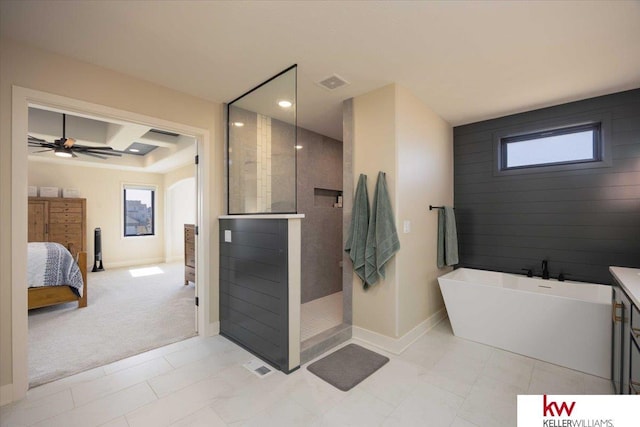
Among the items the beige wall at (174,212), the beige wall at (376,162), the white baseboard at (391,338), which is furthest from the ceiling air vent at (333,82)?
the beige wall at (174,212)

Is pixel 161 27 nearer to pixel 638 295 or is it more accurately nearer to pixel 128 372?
pixel 128 372

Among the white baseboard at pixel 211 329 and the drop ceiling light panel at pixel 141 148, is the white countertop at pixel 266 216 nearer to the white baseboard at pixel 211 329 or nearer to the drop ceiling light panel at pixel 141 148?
the white baseboard at pixel 211 329

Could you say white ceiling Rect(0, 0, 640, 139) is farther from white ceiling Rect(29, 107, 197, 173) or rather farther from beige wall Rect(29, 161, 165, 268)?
beige wall Rect(29, 161, 165, 268)

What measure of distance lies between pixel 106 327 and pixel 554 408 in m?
4.12

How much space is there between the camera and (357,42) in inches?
76.1

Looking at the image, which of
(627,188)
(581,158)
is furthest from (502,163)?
(627,188)

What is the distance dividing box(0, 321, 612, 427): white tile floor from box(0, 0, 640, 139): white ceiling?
8.16 ft

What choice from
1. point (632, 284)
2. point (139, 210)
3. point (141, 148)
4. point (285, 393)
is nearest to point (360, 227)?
point (285, 393)

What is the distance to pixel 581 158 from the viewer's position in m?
2.89

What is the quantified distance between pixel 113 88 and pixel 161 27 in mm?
876

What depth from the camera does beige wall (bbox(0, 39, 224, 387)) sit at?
1845 mm

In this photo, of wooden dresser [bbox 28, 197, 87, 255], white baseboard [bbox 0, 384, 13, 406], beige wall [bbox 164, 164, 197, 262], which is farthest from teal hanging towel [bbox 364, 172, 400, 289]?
wooden dresser [bbox 28, 197, 87, 255]

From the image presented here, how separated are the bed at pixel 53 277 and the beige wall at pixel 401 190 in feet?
12.4

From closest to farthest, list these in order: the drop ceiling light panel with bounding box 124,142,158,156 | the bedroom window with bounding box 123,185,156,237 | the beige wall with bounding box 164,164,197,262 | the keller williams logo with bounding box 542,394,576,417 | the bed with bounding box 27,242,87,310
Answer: the keller williams logo with bounding box 542,394,576,417, the bed with bounding box 27,242,87,310, the drop ceiling light panel with bounding box 124,142,158,156, the bedroom window with bounding box 123,185,156,237, the beige wall with bounding box 164,164,197,262
